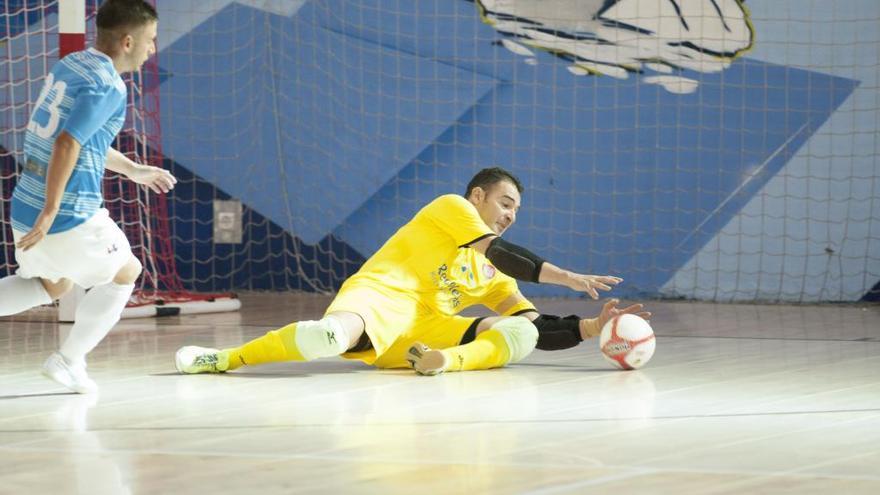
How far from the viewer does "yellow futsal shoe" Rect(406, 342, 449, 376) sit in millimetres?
5137

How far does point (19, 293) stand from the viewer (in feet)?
14.8

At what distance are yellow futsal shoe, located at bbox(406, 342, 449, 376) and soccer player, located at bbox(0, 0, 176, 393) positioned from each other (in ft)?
3.93

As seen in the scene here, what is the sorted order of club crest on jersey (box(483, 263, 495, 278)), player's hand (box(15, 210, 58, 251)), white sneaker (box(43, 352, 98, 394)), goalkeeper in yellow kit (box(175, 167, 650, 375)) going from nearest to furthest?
player's hand (box(15, 210, 58, 251)) → white sneaker (box(43, 352, 98, 394)) → goalkeeper in yellow kit (box(175, 167, 650, 375)) → club crest on jersey (box(483, 263, 495, 278))

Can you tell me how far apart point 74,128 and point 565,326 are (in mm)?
2228

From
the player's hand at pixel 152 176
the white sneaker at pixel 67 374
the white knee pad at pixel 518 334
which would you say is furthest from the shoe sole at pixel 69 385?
the white knee pad at pixel 518 334

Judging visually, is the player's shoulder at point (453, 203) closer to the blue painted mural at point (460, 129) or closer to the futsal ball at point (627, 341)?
the futsal ball at point (627, 341)

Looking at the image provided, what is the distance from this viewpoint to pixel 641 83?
32.0 ft

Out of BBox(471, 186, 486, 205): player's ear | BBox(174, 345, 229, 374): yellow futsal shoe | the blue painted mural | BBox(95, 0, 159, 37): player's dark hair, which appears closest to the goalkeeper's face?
BBox(471, 186, 486, 205): player's ear

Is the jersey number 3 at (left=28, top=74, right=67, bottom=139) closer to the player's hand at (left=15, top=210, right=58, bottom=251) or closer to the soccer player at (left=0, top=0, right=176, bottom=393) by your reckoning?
the soccer player at (left=0, top=0, right=176, bottom=393)

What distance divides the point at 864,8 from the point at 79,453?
7484 mm

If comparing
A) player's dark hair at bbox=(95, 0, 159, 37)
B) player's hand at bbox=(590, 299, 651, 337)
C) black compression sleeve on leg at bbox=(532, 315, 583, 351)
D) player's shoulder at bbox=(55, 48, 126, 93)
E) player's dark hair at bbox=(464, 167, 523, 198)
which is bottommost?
black compression sleeve on leg at bbox=(532, 315, 583, 351)

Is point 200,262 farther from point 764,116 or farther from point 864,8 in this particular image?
point 864,8

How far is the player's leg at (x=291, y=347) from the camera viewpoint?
504cm

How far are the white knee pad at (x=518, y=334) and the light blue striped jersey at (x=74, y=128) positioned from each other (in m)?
1.76
